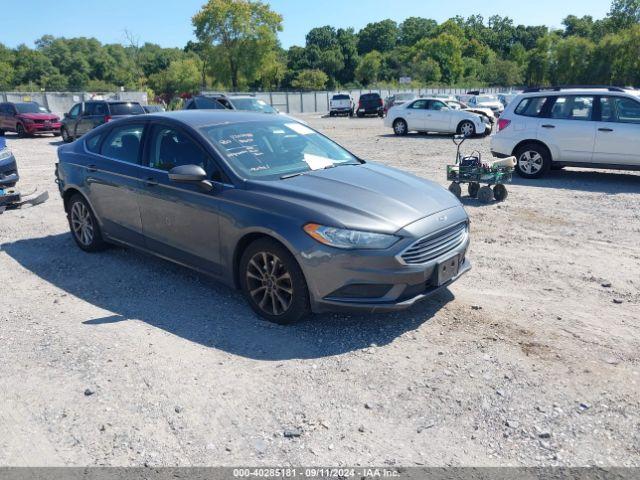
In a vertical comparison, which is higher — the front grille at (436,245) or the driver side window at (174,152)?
the driver side window at (174,152)

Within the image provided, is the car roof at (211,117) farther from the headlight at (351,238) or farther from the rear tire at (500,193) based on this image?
the rear tire at (500,193)

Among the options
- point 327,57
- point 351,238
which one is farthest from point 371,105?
point 327,57

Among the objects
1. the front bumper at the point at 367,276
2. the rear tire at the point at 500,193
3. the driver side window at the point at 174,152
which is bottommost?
the rear tire at the point at 500,193

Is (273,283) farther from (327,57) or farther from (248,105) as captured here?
(327,57)

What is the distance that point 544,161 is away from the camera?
10.8 m

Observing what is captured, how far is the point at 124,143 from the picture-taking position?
5848mm

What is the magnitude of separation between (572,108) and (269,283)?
858 centimetres

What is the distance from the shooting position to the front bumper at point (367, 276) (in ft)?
13.2

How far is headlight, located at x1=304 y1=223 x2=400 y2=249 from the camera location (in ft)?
13.3

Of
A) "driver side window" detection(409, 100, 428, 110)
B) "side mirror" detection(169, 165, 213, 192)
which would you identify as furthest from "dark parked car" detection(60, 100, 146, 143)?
"side mirror" detection(169, 165, 213, 192)

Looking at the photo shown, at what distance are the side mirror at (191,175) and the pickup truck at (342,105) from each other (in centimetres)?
3850

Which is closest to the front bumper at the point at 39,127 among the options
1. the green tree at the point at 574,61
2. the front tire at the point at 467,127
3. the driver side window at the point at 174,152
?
the front tire at the point at 467,127

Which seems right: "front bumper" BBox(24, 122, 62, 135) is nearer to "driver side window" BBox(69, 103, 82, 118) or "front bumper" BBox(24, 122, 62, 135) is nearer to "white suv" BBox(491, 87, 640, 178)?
"driver side window" BBox(69, 103, 82, 118)

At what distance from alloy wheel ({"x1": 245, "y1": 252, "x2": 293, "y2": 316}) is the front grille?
955 mm
